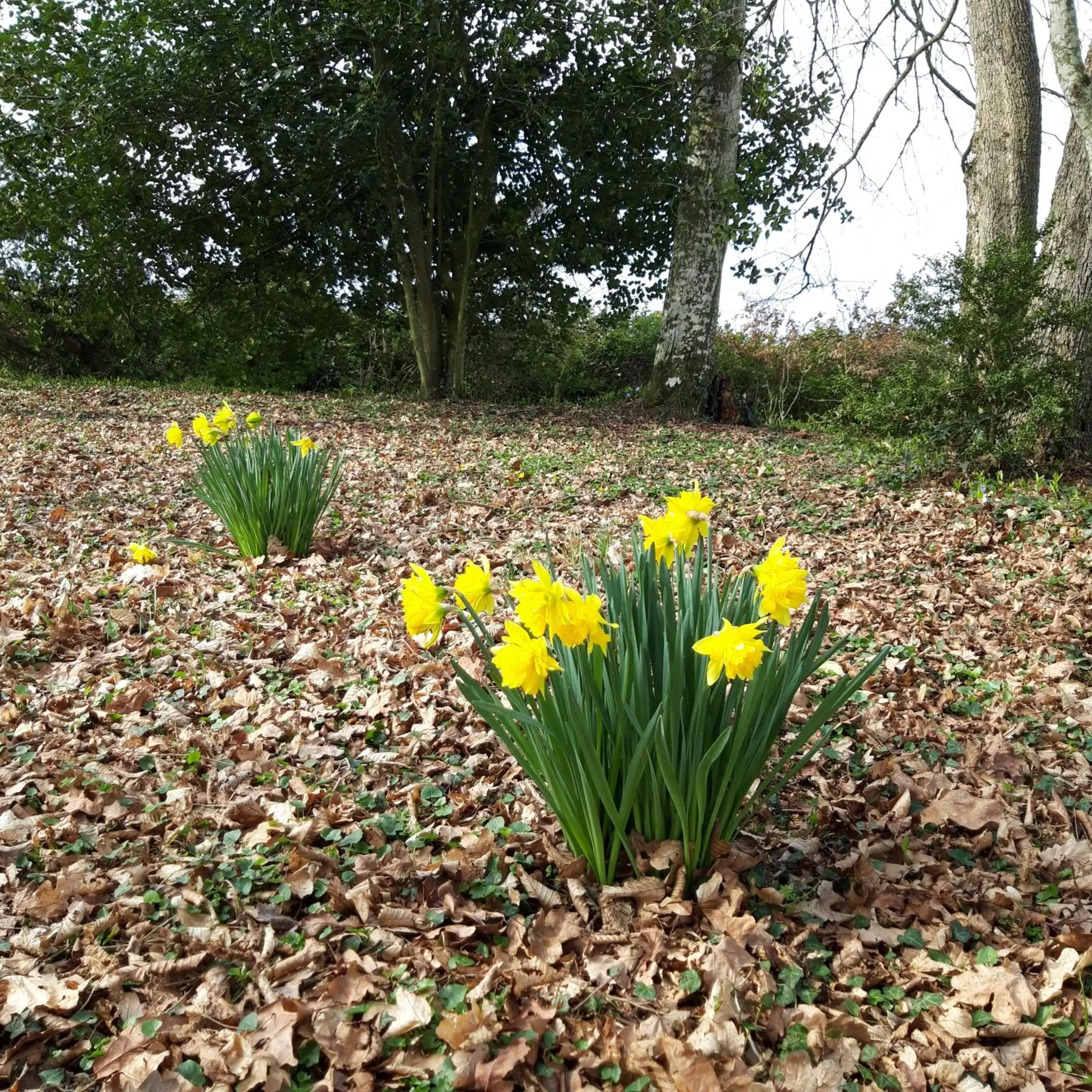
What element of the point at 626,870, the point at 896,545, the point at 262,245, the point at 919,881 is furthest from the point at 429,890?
the point at 262,245

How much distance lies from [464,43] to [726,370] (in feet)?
20.5

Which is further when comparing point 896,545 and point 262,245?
point 262,245

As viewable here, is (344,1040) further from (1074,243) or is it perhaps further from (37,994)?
(1074,243)

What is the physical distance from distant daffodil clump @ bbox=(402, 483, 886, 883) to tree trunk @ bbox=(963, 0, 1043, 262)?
19.9 feet

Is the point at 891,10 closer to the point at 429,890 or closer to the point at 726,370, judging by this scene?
the point at 726,370

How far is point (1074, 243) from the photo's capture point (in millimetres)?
6699

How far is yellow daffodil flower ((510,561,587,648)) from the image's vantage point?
1.74 meters

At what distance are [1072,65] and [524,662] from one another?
6437 millimetres

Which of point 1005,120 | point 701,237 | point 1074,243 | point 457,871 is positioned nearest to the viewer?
point 457,871

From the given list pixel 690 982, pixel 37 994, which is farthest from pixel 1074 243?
pixel 37 994

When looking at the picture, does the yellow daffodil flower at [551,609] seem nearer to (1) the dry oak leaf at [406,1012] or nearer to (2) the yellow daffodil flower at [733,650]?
(2) the yellow daffodil flower at [733,650]

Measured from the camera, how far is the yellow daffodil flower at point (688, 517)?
83.5 inches

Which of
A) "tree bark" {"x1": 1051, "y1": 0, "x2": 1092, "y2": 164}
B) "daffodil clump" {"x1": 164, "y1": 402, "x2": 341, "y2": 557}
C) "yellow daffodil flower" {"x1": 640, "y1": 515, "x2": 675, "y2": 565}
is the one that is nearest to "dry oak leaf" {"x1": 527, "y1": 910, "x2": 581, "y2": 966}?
"yellow daffodil flower" {"x1": 640, "y1": 515, "x2": 675, "y2": 565}

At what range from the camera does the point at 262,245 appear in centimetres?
1255
